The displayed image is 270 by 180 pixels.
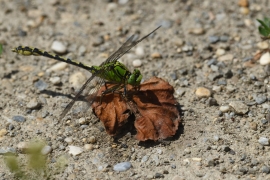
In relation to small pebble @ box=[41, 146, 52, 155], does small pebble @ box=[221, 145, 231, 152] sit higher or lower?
lower

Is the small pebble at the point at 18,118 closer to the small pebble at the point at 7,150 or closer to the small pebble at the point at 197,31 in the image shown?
the small pebble at the point at 7,150

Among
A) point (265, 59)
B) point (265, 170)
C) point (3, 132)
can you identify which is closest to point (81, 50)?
point (3, 132)

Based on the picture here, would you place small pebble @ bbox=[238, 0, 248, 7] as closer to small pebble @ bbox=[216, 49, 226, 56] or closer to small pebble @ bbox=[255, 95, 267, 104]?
small pebble @ bbox=[216, 49, 226, 56]

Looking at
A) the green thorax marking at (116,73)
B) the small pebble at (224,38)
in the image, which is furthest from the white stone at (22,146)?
the small pebble at (224,38)

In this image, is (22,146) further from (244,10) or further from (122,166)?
(244,10)

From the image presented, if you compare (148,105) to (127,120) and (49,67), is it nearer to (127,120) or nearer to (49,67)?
(127,120)

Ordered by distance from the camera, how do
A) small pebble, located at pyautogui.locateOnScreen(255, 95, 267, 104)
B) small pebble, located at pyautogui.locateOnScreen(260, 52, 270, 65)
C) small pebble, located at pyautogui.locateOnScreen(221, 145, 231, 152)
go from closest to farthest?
small pebble, located at pyautogui.locateOnScreen(221, 145, 231, 152) → small pebble, located at pyautogui.locateOnScreen(255, 95, 267, 104) → small pebble, located at pyautogui.locateOnScreen(260, 52, 270, 65)

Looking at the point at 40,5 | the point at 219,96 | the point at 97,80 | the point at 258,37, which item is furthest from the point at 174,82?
the point at 40,5

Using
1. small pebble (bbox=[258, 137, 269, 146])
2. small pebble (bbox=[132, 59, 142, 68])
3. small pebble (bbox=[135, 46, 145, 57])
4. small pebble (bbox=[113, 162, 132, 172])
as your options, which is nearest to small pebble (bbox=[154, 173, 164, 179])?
small pebble (bbox=[113, 162, 132, 172])
